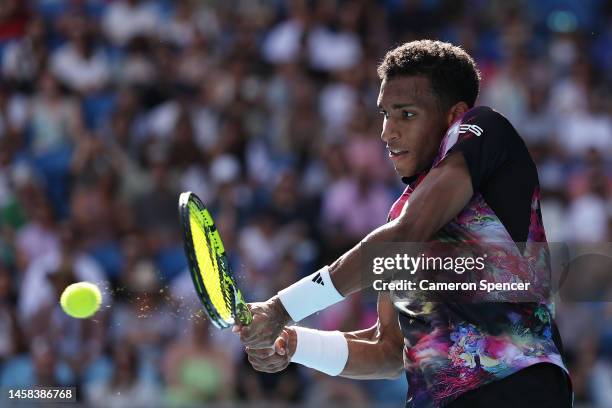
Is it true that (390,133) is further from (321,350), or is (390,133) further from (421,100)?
(321,350)

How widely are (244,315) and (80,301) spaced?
1325 millimetres

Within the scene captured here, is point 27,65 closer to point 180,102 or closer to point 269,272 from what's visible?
point 180,102

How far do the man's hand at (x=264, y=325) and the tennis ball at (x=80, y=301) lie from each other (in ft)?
4.09

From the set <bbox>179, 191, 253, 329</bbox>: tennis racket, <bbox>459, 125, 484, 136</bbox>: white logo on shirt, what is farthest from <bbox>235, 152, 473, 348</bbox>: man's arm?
<bbox>179, 191, 253, 329</bbox>: tennis racket

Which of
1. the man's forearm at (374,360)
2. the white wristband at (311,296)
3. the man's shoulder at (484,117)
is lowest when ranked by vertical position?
the man's forearm at (374,360)

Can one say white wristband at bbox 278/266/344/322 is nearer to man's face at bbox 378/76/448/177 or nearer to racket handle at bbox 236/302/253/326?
racket handle at bbox 236/302/253/326

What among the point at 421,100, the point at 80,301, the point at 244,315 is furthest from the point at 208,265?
the point at 80,301

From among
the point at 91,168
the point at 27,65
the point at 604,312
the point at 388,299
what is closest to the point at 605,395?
the point at 604,312

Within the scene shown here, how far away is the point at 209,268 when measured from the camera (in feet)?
13.8

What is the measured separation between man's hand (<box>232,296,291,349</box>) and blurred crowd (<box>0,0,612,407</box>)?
355 centimetres

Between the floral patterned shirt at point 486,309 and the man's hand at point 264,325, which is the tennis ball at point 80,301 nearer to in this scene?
the man's hand at point 264,325

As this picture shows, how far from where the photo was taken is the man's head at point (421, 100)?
4211mm

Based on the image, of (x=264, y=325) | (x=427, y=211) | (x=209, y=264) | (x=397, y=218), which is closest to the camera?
(x=427, y=211)

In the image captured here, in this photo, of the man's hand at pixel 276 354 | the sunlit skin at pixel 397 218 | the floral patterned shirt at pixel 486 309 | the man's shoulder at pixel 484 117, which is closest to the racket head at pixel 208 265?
the sunlit skin at pixel 397 218
